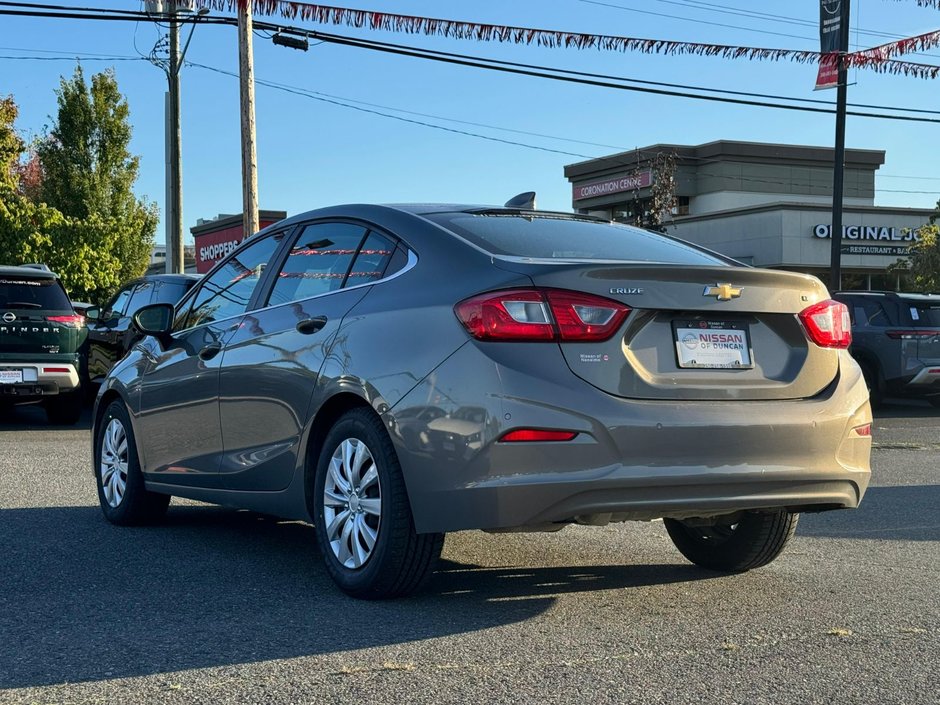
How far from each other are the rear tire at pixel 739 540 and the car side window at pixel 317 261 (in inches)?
76.1

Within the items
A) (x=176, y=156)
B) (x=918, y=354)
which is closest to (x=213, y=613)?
(x=918, y=354)

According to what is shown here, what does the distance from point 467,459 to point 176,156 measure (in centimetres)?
2497

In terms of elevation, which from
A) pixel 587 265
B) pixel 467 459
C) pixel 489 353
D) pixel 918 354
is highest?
pixel 587 265

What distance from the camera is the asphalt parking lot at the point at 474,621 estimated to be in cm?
391

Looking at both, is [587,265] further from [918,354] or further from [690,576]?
[918,354]

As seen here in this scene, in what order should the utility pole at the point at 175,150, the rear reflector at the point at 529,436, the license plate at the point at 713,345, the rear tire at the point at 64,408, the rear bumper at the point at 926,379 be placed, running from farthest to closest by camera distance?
the utility pole at the point at 175,150, the rear bumper at the point at 926,379, the rear tire at the point at 64,408, the license plate at the point at 713,345, the rear reflector at the point at 529,436

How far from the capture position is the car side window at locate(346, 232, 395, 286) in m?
5.41

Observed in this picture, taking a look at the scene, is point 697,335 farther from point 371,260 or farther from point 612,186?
point 612,186

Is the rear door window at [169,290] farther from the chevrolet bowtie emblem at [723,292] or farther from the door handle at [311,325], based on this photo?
the chevrolet bowtie emblem at [723,292]

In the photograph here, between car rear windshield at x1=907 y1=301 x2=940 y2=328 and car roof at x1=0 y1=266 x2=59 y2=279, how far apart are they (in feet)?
38.9

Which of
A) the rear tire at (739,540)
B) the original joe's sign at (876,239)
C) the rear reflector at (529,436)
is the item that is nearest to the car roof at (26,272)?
the rear tire at (739,540)

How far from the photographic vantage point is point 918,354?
18344 millimetres

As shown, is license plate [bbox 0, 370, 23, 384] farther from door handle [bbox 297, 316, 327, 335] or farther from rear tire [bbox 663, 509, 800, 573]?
rear tire [bbox 663, 509, 800, 573]

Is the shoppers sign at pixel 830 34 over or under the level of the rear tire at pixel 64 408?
over
